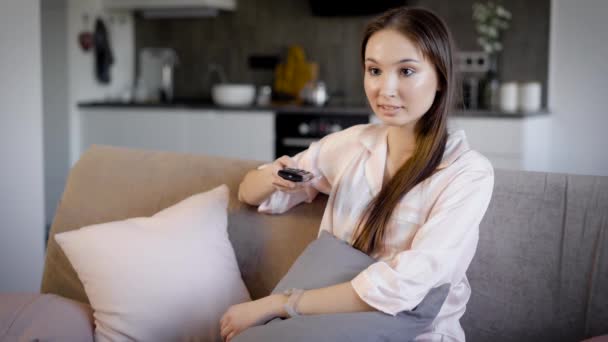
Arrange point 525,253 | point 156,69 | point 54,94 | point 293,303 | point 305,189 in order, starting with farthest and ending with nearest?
point 156,69 < point 54,94 < point 305,189 < point 525,253 < point 293,303

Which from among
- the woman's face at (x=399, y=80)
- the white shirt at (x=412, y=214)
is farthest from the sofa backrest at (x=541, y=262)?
the woman's face at (x=399, y=80)

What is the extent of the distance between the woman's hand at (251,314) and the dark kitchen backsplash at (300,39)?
11.5ft

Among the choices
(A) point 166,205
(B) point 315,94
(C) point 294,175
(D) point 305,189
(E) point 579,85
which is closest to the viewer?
(C) point 294,175

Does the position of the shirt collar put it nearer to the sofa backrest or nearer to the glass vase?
the sofa backrest

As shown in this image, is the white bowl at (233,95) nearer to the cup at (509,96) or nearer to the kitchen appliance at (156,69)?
the kitchen appliance at (156,69)

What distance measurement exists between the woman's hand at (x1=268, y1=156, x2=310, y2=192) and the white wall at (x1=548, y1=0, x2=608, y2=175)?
3004 mm

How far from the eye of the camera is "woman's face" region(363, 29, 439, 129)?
62.6 inches

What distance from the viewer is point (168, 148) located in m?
4.95

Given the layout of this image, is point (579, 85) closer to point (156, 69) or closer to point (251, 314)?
point (156, 69)

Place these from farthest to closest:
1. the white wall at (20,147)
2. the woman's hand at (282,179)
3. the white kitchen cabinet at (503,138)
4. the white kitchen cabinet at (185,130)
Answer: the white kitchen cabinet at (185,130)
the white kitchen cabinet at (503,138)
the white wall at (20,147)
the woman's hand at (282,179)

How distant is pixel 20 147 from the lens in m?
3.29

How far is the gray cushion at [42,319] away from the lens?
68.4 inches

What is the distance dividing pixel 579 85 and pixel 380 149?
9.83ft

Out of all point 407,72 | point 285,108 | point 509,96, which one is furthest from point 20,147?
point 509,96
